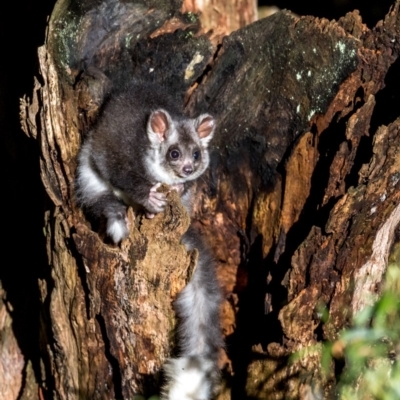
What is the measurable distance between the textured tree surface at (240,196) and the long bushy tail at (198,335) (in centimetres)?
11

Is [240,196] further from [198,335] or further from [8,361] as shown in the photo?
[8,361]

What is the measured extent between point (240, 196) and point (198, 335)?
2.98 ft

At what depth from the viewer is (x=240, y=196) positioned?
4.49 metres

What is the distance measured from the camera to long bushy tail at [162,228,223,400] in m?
3.79

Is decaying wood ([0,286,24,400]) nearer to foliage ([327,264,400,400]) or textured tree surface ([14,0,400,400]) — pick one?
textured tree surface ([14,0,400,400])

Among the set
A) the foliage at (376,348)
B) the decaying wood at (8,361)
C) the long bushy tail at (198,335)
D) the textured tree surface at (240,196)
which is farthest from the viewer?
the decaying wood at (8,361)

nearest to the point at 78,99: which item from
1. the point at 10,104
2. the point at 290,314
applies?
the point at 10,104

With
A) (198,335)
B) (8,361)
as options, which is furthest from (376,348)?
(8,361)

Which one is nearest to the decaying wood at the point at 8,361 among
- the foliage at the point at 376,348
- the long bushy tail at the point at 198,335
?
the long bushy tail at the point at 198,335

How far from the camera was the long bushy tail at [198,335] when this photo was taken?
149 inches

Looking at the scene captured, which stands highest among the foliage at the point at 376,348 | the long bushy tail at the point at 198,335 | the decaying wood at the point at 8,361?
the foliage at the point at 376,348

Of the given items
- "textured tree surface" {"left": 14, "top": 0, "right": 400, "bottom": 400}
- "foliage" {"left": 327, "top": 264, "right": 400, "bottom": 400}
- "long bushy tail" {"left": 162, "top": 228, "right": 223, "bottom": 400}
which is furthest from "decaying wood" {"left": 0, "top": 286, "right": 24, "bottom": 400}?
"foliage" {"left": 327, "top": 264, "right": 400, "bottom": 400}

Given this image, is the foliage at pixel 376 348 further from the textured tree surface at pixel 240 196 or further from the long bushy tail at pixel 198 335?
the long bushy tail at pixel 198 335

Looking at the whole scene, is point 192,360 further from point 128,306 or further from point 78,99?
point 78,99
